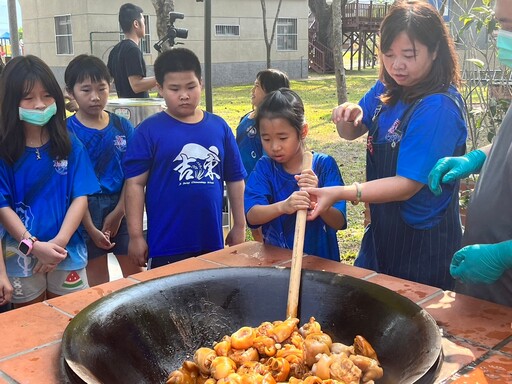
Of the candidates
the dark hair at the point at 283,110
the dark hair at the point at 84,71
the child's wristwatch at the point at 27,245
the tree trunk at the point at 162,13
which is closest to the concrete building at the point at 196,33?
the tree trunk at the point at 162,13

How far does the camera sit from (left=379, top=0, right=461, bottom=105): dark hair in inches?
76.5

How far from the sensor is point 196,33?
18.1 meters

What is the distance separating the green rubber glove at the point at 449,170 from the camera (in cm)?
181

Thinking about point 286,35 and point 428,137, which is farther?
point 286,35

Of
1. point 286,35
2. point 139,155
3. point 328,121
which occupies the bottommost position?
point 328,121

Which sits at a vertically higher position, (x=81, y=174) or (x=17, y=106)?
(x=17, y=106)

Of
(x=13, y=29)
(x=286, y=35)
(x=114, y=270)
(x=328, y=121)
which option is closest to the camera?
(x=114, y=270)

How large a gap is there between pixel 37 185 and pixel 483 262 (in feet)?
5.86

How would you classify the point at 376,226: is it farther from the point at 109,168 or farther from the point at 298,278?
the point at 109,168

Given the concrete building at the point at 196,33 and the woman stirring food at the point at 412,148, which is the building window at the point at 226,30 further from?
the woman stirring food at the point at 412,148

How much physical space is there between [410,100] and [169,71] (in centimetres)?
118

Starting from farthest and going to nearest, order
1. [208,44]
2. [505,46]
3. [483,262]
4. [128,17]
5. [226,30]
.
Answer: [226,30] → [128,17] → [208,44] → [505,46] → [483,262]

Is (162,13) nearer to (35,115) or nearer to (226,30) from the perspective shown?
(35,115)

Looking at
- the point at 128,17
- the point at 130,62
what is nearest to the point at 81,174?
the point at 130,62
